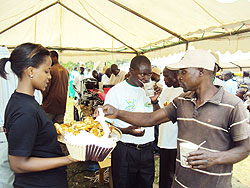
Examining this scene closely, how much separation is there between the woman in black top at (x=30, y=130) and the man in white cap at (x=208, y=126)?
3.11 feet

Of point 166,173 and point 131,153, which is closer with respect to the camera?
point 131,153

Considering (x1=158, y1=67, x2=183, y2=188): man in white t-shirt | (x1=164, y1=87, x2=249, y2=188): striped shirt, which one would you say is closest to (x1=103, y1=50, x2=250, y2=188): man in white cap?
(x1=164, y1=87, x2=249, y2=188): striped shirt

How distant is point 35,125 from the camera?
1.22m

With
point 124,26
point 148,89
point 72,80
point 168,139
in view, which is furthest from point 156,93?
point 72,80

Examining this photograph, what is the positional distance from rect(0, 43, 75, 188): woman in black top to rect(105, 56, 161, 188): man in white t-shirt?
100cm

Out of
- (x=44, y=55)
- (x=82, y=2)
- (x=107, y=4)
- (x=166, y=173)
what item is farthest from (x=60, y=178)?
(x=82, y=2)

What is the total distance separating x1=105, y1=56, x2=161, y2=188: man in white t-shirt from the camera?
7.57 ft

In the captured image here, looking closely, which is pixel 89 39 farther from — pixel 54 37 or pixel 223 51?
pixel 223 51

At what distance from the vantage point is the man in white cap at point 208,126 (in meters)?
1.36

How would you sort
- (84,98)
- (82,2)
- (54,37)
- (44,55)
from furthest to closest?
(54,37), (84,98), (82,2), (44,55)

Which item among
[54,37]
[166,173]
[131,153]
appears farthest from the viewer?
[54,37]

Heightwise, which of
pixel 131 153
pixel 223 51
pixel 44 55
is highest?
pixel 223 51

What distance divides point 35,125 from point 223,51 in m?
2.93

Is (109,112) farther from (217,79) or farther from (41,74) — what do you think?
(217,79)
